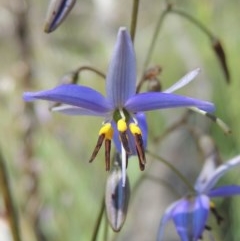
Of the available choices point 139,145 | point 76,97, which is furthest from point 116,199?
point 76,97

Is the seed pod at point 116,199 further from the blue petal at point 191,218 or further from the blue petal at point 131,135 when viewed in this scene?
the blue petal at point 191,218

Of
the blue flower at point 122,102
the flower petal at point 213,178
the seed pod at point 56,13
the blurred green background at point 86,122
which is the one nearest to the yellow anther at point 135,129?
the blue flower at point 122,102

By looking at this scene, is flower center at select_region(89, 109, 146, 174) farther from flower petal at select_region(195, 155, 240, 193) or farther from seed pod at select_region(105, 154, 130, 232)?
flower petal at select_region(195, 155, 240, 193)

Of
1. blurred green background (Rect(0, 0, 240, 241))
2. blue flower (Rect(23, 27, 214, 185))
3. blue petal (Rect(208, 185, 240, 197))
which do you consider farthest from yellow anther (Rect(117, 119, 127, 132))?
blurred green background (Rect(0, 0, 240, 241))

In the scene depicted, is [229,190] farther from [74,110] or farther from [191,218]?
[74,110]

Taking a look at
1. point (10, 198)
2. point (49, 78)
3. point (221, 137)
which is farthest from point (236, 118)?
point (10, 198)

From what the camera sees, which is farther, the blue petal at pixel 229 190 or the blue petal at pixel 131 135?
the blue petal at pixel 229 190
